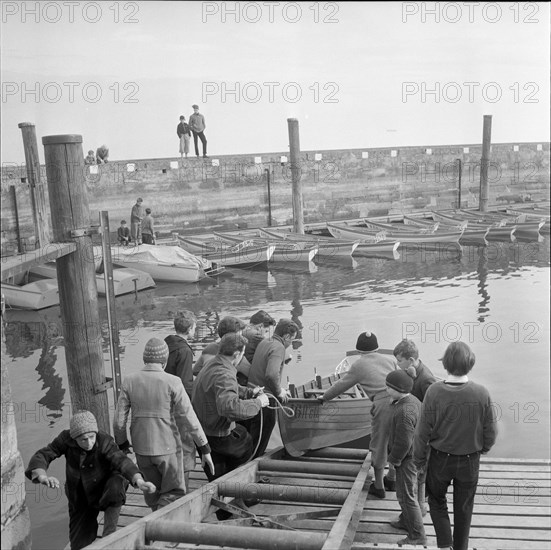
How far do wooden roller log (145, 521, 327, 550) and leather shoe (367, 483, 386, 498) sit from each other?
157 cm

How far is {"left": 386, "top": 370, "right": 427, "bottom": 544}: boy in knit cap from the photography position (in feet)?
16.7

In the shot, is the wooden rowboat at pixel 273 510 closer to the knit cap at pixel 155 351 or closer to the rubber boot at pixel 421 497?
the rubber boot at pixel 421 497

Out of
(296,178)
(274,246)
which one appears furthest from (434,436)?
(296,178)

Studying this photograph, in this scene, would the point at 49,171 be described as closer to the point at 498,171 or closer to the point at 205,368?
the point at 205,368

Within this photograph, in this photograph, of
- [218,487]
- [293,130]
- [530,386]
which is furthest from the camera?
[293,130]

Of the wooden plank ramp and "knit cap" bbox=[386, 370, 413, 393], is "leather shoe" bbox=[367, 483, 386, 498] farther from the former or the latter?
"knit cap" bbox=[386, 370, 413, 393]

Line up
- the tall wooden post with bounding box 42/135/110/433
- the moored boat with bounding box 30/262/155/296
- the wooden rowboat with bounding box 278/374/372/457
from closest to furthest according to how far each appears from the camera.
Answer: the tall wooden post with bounding box 42/135/110/433 < the wooden rowboat with bounding box 278/374/372/457 < the moored boat with bounding box 30/262/155/296

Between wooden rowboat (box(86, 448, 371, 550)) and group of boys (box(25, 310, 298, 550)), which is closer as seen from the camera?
wooden rowboat (box(86, 448, 371, 550))

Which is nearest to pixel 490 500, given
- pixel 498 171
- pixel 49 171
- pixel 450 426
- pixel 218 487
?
pixel 450 426

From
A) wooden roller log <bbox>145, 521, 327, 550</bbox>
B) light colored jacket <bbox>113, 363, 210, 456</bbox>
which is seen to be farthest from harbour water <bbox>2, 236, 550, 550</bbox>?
wooden roller log <bbox>145, 521, 327, 550</bbox>

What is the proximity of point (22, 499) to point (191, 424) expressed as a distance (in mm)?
1393

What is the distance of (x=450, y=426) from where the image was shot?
15.0 feet

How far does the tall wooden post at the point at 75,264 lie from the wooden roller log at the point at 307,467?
68.3 inches

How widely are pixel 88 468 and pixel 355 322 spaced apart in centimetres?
1407
